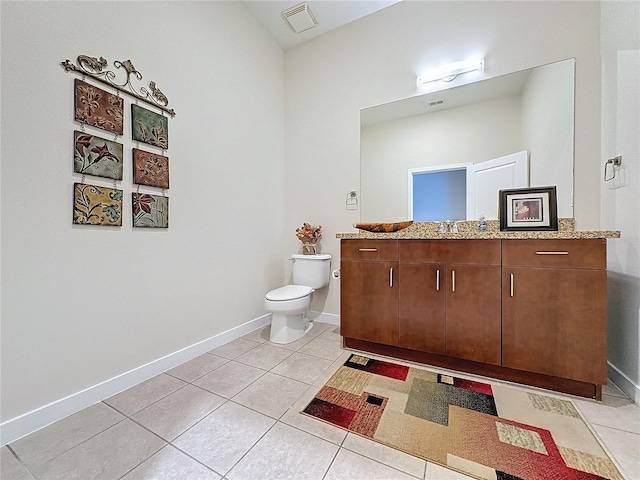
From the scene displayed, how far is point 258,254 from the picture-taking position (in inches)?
103

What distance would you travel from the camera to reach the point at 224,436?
1.19 metres

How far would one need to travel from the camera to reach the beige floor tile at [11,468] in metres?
0.99

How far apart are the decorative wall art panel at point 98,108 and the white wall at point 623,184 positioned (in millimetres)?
2850

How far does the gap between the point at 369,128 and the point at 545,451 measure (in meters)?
2.42

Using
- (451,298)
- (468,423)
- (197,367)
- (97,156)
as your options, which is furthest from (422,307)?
(97,156)

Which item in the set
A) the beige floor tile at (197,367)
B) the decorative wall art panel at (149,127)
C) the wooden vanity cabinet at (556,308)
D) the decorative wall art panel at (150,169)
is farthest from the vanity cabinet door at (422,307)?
the decorative wall art panel at (149,127)

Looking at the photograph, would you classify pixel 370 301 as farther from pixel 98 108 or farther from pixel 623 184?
pixel 98 108

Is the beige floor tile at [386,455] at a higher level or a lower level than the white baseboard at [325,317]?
lower

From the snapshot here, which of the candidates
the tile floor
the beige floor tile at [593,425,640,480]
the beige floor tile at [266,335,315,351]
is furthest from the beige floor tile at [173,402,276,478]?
the beige floor tile at [593,425,640,480]

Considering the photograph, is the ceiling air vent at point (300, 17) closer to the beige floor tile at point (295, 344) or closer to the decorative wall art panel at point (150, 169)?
the decorative wall art panel at point (150, 169)

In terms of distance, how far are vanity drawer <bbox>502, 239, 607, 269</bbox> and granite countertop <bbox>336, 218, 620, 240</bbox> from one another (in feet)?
0.11

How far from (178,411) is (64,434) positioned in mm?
463

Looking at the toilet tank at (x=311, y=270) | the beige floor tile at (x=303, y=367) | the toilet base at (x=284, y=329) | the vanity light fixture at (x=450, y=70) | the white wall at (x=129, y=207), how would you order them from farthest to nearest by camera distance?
the toilet tank at (x=311, y=270) → the toilet base at (x=284, y=329) → the vanity light fixture at (x=450, y=70) → the beige floor tile at (x=303, y=367) → the white wall at (x=129, y=207)

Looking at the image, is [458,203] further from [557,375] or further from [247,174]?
[247,174]
